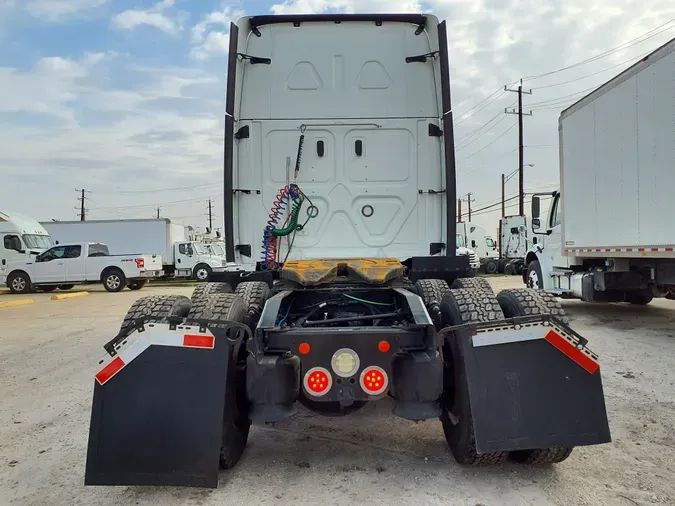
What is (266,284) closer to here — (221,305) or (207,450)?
(221,305)

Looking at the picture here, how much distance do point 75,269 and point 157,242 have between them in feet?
22.7

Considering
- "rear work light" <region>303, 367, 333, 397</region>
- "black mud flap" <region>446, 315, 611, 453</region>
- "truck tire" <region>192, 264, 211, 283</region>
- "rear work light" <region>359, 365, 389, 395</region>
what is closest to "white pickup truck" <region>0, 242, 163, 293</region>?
"truck tire" <region>192, 264, 211, 283</region>

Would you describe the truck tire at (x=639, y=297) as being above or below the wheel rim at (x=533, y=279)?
below

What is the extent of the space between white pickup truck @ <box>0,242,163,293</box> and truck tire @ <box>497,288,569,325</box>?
19.2m

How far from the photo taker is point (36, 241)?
2314 cm

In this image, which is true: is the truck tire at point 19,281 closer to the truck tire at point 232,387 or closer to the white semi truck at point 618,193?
the white semi truck at point 618,193

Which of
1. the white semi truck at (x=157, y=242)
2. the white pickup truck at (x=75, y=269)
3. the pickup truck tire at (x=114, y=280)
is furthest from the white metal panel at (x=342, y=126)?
the white semi truck at (x=157, y=242)

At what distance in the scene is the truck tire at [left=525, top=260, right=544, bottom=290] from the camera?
12305mm

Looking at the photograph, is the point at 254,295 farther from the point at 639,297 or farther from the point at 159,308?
the point at 639,297

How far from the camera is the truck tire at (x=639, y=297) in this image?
1084cm

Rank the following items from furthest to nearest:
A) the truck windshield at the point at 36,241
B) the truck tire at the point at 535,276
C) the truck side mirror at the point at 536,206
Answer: the truck windshield at the point at 36,241 < the truck tire at the point at 535,276 < the truck side mirror at the point at 536,206

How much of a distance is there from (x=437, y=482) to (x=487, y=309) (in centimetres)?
109

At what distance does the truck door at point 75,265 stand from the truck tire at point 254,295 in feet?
60.5

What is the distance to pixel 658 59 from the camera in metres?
7.61
